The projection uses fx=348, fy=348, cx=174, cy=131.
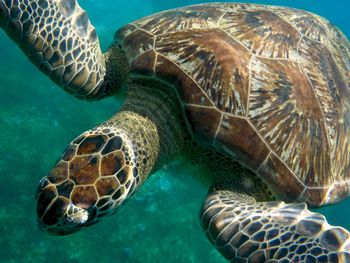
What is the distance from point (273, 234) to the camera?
2484mm

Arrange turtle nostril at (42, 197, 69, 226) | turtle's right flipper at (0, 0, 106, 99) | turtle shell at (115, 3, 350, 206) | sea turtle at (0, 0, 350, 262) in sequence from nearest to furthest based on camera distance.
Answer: turtle nostril at (42, 197, 69, 226)
sea turtle at (0, 0, 350, 262)
turtle shell at (115, 3, 350, 206)
turtle's right flipper at (0, 0, 106, 99)

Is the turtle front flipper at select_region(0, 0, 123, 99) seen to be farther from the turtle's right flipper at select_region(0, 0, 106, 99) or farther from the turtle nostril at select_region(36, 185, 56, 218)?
the turtle nostril at select_region(36, 185, 56, 218)

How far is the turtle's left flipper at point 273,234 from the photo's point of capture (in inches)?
91.6

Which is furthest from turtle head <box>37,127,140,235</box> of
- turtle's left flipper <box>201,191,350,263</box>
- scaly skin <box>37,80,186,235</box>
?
turtle's left flipper <box>201,191,350,263</box>

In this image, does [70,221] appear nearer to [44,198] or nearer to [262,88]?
[44,198]

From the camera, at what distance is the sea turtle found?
8.33 feet

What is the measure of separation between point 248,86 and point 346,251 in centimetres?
149

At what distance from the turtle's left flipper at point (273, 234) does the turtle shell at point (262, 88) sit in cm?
46

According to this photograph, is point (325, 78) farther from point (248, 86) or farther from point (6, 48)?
point (6, 48)

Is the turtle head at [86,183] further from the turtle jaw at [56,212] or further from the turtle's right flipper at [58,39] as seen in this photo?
the turtle's right flipper at [58,39]

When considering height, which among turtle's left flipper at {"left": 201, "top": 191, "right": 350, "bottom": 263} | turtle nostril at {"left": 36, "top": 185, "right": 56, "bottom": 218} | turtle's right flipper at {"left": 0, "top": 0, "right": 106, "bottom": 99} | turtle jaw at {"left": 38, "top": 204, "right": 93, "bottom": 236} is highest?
turtle's right flipper at {"left": 0, "top": 0, "right": 106, "bottom": 99}

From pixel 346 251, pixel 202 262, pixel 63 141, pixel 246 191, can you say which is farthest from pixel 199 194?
pixel 346 251

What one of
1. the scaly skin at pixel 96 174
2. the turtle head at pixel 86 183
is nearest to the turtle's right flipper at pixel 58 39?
the scaly skin at pixel 96 174

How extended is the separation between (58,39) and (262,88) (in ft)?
6.55
